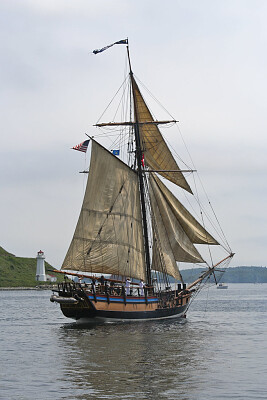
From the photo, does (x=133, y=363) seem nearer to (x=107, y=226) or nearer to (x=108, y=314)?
(x=108, y=314)

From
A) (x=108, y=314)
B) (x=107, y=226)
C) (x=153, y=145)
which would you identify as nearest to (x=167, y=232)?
(x=107, y=226)

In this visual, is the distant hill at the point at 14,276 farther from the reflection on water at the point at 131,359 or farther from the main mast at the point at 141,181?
the reflection on water at the point at 131,359

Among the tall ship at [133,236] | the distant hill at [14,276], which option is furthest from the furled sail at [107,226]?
the distant hill at [14,276]

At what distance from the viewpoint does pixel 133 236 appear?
59219 millimetres

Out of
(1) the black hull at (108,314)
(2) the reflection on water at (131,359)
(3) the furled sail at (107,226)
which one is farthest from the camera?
(3) the furled sail at (107,226)

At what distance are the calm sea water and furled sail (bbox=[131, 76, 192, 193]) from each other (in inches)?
740

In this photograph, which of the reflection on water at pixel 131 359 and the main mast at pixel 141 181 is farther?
the main mast at pixel 141 181

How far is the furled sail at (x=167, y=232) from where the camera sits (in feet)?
206

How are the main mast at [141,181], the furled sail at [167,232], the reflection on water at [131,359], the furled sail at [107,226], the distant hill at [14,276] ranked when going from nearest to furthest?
the reflection on water at [131,359], the furled sail at [107,226], the main mast at [141,181], the furled sail at [167,232], the distant hill at [14,276]

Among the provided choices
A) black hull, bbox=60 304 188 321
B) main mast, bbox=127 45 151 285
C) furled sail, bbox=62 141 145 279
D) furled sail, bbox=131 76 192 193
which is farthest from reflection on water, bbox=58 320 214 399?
furled sail, bbox=131 76 192 193

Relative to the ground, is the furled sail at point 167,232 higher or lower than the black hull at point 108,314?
higher

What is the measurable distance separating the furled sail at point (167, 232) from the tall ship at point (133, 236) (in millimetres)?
99

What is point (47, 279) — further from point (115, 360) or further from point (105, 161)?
point (115, 360)

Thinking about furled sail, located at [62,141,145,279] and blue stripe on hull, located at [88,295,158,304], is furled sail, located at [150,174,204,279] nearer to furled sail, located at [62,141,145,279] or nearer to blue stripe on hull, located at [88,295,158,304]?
furled sail, located at [62,141,145,279]
